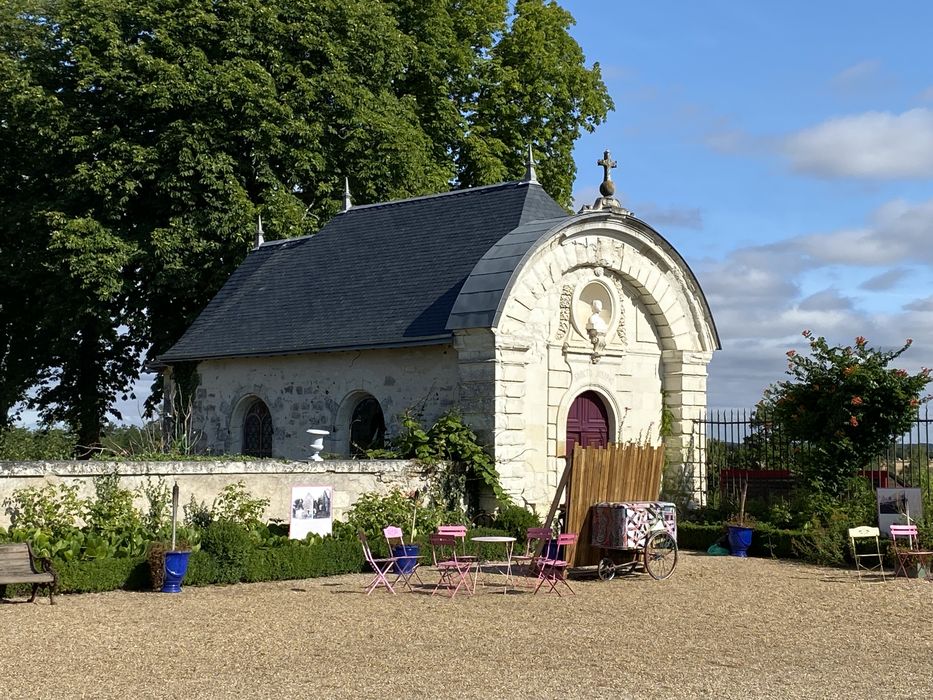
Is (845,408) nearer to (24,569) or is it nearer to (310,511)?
(310,511)

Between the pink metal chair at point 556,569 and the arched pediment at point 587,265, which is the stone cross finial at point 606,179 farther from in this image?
the pink metal chair at point 556,569

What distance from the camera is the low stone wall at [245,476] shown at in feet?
43.8

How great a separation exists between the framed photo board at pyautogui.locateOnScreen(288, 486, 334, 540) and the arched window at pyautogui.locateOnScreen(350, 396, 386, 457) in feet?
12.2

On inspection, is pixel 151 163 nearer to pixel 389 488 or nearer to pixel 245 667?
pixel 389 488

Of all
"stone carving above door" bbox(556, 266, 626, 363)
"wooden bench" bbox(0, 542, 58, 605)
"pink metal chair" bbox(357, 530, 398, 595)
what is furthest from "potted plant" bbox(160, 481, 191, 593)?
"stone carving above door" bbox(556, 266, 626, 363)

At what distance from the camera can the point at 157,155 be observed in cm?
2416

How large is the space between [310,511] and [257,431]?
6.28m

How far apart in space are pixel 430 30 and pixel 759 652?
22437 mm

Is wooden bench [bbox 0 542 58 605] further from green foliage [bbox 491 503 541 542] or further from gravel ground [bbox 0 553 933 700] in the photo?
green foliage [bbox 491 503 541 542]

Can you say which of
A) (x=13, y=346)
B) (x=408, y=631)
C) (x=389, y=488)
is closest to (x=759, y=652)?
(x=408, y=631)

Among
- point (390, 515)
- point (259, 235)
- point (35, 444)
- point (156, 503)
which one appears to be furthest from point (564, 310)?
point (35, 444)

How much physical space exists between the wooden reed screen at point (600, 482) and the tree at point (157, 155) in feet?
37.8

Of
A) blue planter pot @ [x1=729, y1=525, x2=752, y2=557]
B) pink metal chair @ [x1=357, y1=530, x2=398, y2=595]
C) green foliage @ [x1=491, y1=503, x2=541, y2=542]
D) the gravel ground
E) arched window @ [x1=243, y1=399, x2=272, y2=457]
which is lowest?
the gravel ground

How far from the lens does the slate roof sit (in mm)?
18672
